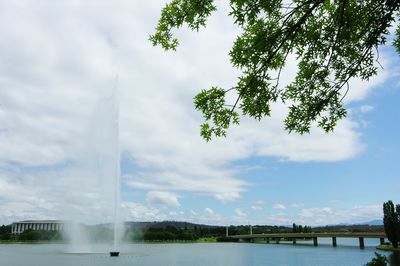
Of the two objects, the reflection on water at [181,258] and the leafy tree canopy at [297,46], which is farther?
the reflection on water at [181,258]

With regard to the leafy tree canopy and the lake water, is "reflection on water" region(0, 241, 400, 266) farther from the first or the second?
the leafy tree canopy

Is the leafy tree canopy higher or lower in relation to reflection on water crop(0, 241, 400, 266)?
higher

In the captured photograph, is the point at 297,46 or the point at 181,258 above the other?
the point at 297,46

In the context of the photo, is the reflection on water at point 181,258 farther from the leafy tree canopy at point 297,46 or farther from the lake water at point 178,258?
the leafy tree canopy at point 297,46

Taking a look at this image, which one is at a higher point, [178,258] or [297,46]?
[297,46]

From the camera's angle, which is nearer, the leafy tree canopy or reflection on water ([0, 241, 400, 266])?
the leafy tree canopy

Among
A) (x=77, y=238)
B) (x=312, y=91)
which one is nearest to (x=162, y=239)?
(x=77, y=238)

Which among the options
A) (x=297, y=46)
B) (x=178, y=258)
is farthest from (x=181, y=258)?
(x=297, y=46)

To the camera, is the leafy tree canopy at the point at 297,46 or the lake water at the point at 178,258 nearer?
the leafy tree canopy at the point at 297,46

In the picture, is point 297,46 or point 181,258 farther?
point 181,258

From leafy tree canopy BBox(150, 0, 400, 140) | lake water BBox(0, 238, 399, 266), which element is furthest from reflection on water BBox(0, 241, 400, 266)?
leafy tree canopy BBox(150, 0, 400, 140)

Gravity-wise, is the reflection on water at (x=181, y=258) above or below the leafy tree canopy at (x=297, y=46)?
below

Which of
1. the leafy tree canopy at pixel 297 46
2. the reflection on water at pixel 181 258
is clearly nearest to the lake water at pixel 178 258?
the reflection on water at pixel 181 258

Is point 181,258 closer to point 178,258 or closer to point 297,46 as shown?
point 178,258
